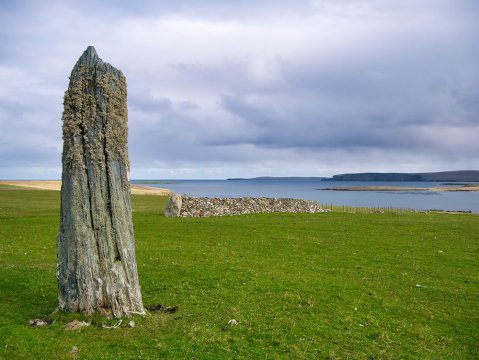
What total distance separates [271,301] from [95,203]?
6.49 m

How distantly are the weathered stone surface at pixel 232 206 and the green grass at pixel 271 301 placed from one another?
1641 cm

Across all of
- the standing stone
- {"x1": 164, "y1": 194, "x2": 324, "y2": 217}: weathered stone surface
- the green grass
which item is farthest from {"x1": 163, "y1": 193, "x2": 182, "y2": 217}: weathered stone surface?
the standing stone

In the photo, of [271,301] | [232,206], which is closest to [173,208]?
[232,206]

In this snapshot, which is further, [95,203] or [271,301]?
[271,301]

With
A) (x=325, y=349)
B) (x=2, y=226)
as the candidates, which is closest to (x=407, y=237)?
(x=325, y=349)

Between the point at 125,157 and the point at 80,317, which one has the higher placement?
the point at 125,157

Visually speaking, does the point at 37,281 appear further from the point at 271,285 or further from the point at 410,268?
the point at 410,268

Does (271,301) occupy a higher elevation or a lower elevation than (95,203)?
lower

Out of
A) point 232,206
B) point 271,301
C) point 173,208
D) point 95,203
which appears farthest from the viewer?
point 232,206

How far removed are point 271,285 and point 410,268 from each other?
8005 mm

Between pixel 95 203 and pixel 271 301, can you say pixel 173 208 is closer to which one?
pixel 271 301

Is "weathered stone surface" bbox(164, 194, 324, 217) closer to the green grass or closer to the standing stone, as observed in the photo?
the green grass

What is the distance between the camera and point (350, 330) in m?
11.9

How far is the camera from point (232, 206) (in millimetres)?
48594
